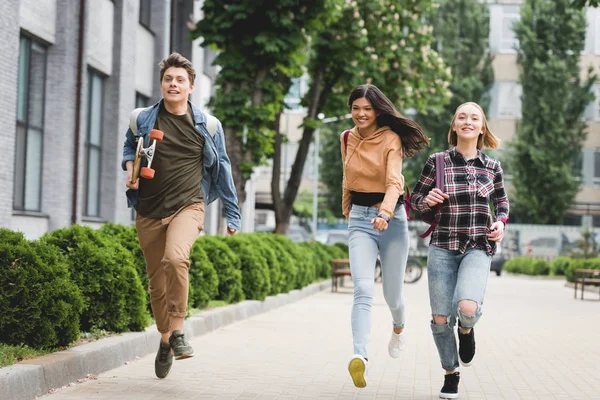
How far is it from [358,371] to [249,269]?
935cm

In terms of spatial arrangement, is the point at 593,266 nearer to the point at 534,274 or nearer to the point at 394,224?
the point at 534,274

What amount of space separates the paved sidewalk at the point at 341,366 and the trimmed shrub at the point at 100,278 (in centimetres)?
46

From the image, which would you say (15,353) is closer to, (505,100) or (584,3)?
(584,3)

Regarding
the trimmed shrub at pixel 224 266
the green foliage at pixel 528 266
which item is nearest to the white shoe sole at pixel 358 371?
the trimmed shrub at pixel 224 266

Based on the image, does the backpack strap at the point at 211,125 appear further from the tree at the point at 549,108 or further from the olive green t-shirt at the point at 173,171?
the tree at the point at 549,108

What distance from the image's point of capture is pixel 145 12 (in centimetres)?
2492

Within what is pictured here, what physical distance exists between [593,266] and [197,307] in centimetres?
2118

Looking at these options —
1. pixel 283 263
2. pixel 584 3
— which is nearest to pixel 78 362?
pixel 584 3

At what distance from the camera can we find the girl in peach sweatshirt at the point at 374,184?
295 inches

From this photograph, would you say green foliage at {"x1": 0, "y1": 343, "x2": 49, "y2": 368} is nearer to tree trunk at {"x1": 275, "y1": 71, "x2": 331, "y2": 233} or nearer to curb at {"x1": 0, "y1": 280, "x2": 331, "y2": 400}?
curb at {"x1": 0, "y1": 280, "x2": 331, "y2": 400}

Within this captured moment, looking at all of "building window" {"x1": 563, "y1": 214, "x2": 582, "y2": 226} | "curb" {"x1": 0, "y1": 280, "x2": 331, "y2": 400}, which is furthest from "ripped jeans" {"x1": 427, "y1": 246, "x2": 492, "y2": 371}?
"building window" {"x1": 563, "y1": 214, "x2": 582, "y2": 226}

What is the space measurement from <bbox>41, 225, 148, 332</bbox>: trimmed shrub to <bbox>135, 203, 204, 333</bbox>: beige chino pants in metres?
1.24

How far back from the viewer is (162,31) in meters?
25.2

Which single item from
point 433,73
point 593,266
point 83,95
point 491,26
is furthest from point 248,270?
point 491,26
